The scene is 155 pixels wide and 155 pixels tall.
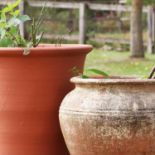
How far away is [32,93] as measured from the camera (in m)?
4.28

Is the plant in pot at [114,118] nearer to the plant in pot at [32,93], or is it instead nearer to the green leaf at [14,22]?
the plant in pot at [32,93]

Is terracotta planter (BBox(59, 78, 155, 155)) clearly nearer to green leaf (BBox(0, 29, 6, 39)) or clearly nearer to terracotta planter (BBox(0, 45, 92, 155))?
terracotta planter (BBox(0, 45, 92, 155))

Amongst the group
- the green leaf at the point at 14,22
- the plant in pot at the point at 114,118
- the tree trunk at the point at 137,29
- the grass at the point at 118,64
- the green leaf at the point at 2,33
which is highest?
the green leaf at the point at 14,22

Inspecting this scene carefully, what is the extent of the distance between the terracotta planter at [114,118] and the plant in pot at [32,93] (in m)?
0.34

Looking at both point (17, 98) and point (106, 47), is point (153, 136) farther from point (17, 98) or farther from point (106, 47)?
point (106, 47)

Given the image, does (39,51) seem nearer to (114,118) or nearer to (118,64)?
(114,118)

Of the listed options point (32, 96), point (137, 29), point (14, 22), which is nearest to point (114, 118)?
point (32, 96)

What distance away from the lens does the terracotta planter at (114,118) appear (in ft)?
12.7

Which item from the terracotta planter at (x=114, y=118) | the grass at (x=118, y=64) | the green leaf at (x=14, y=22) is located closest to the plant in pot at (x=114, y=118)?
the terracotta planter at (x=114, y=118)

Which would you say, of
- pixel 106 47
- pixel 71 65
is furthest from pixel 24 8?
pixel 71 65

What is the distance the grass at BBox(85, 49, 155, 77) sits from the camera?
1266 cm

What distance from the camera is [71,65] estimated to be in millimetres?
4469

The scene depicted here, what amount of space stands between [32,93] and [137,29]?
11.7 m

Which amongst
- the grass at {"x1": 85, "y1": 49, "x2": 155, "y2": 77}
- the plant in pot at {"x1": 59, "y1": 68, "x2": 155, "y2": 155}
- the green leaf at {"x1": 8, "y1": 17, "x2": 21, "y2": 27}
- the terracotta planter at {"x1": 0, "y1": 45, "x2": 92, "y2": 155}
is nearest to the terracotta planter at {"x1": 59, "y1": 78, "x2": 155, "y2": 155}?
the plant in pot at {"x1": 59, "y1": 68, "x2": 155, "y2": 155}
